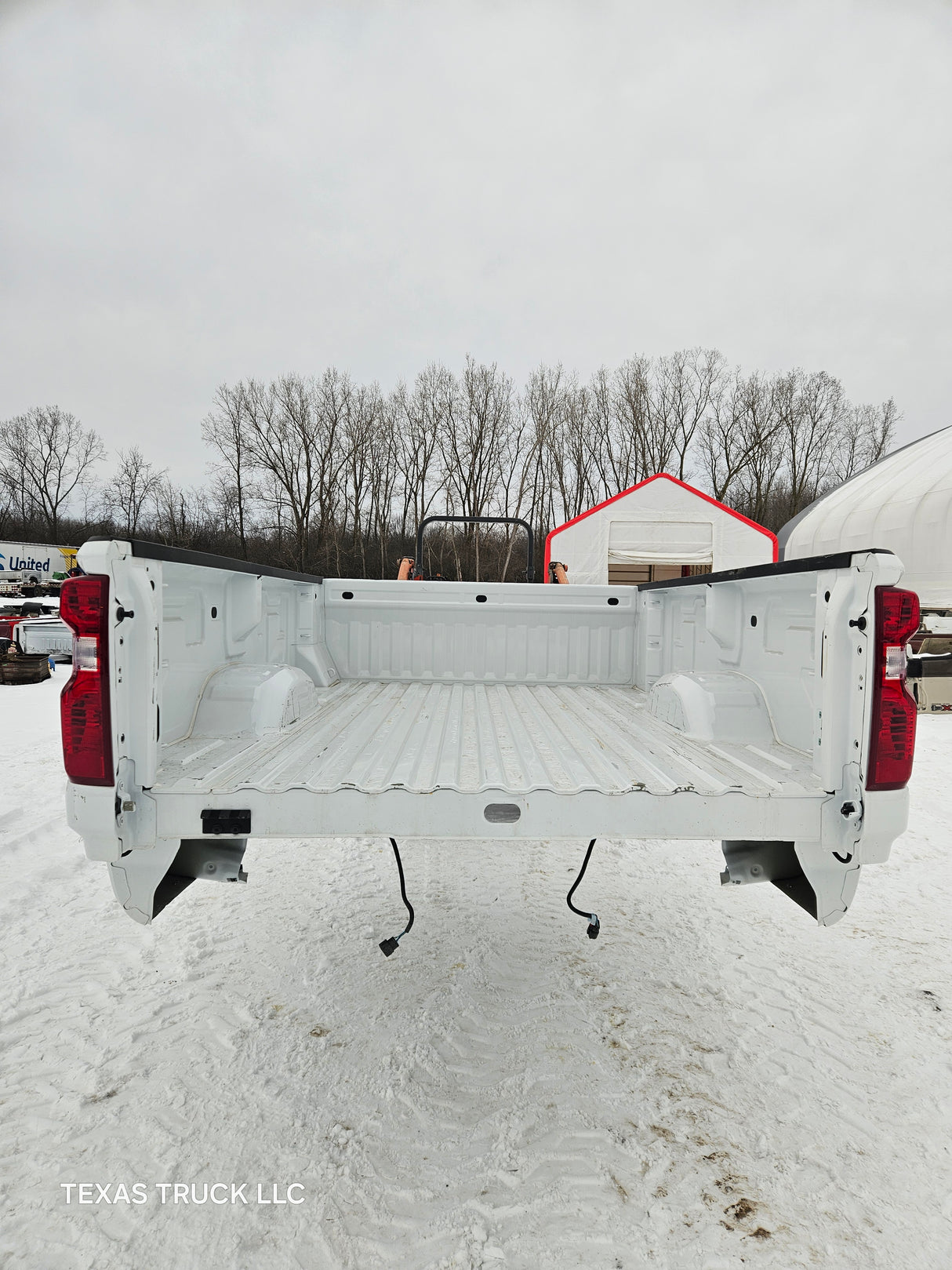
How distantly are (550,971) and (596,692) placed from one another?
159 centimetres

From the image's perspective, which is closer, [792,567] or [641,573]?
[792,567]

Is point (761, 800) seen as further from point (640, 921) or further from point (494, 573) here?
point (494, 573)

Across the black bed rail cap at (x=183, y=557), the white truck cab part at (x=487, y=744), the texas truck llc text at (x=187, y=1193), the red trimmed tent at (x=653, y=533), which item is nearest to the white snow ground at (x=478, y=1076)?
the texas truck llc text at (x=187, y=1193)

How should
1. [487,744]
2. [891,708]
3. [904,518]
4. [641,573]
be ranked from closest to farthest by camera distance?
1. [891,708]
2. [487,744]
3. [904,518]
4. [641,573]

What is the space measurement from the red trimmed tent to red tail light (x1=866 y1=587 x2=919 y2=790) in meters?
12.0

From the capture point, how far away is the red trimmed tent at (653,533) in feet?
45.2

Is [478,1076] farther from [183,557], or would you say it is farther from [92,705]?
[183,557]

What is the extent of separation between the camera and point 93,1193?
171 centimetres

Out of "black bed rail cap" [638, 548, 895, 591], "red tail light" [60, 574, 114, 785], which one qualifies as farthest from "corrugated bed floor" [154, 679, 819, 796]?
"black bed rail cap" [638, 548, 895, 591]

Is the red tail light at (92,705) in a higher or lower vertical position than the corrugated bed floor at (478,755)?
higher

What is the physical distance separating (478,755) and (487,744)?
0.60 feet

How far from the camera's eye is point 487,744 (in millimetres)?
2486

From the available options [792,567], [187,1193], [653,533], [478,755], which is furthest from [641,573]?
[187,1193]

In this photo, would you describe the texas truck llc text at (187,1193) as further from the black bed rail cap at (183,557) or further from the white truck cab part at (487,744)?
the black bed rail cap at (183,557)
